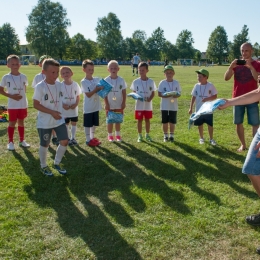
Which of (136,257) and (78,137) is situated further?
(78,137)

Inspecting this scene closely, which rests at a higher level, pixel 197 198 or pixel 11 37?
pixel 11 37

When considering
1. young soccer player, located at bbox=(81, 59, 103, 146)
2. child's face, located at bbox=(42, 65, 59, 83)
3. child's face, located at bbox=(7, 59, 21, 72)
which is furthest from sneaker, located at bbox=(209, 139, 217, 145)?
child's face, located at bbox=(7, 59, 21, 72)

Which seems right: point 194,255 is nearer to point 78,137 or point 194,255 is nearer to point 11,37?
point 78,137

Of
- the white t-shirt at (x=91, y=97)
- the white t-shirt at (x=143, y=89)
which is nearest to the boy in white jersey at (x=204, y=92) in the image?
the white t-shirt at (x=143, y=89)

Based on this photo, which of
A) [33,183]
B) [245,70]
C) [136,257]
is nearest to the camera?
[136,257]

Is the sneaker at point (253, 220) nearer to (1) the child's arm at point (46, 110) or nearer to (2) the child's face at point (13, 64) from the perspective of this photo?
(1) the child's arm at point (46, 110)

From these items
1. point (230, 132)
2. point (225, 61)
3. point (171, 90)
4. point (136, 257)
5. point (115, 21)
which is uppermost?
point (115, 21)

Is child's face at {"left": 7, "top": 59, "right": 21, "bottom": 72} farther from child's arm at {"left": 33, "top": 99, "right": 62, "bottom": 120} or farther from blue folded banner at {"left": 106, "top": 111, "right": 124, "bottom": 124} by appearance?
blue folded banner at {"left": 106, "top": 111, "right": 124, "bottom": 124}

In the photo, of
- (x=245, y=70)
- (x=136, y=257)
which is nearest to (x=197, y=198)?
(x=136, y=257)

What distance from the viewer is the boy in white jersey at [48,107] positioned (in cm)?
478

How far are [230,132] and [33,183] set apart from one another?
17.1 feet

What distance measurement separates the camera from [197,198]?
424 cm

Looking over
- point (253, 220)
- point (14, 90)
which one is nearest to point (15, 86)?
point (14, 90)

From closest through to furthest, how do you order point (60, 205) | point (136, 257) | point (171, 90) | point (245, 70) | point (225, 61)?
1. point (136, 257)
2. point (60, 205)
3. point (245, 70)
4. point (171, 90)
5. point (225, 61)
